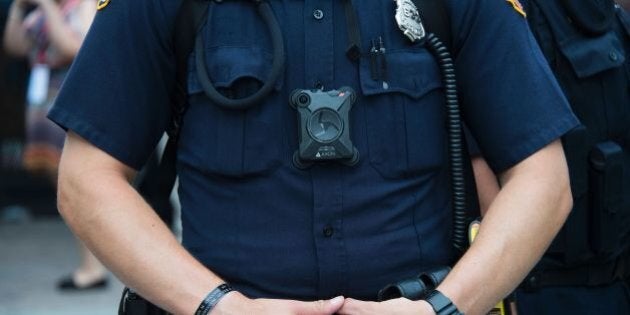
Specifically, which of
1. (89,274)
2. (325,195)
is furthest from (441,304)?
(89,274)

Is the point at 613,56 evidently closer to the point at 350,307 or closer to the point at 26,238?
the point at 350,307

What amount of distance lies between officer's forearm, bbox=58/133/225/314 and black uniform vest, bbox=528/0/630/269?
123 cm

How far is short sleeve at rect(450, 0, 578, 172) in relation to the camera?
2340 mm

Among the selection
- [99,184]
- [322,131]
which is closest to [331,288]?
[322,131]

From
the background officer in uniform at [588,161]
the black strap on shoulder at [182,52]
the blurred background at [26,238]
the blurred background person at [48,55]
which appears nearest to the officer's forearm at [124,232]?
the black strap on shoulder at [182,52]

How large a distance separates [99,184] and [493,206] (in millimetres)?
802

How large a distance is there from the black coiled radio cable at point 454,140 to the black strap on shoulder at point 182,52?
472mm

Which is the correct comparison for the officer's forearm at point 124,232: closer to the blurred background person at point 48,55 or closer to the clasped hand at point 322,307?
the clasped hand at point 322,307

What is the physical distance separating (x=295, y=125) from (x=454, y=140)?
1.15 feet

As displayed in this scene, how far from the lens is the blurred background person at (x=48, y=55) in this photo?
5977 millimetres

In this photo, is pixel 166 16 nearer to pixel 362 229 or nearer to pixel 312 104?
pixel 312 104

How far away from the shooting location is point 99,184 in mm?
2281

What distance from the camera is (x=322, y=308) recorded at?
215cm

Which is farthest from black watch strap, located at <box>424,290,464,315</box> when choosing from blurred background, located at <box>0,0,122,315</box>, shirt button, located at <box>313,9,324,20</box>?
blurred background, located at <box>0,0,122,315</box>
